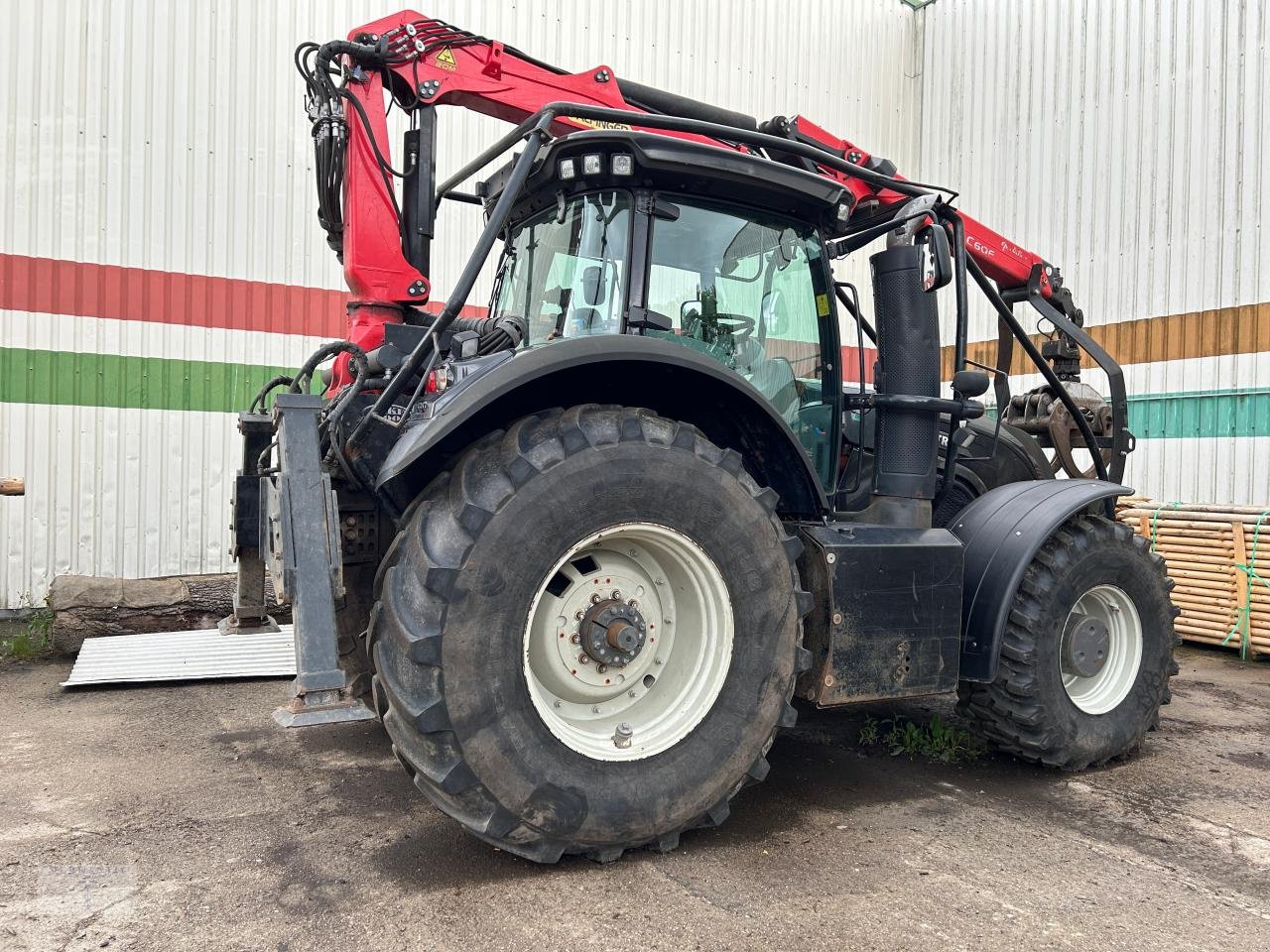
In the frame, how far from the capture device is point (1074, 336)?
541cm

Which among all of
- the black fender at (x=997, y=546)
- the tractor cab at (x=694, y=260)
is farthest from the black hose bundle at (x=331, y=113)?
the black fender at (x=997, y=546)

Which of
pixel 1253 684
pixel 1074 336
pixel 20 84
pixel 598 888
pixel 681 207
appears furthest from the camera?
pixel 20 84

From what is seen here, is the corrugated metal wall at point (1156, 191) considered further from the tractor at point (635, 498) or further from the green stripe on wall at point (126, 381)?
the green stripe on wall at point (126, 381)

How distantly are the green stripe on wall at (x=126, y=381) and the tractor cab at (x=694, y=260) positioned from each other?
4571 millimetres

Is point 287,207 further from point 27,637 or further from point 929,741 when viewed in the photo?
point 929,741

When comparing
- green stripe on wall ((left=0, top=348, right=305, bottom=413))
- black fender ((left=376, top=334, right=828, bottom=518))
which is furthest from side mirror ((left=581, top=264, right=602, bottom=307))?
green stripe on wall ((left=0, top=348, right=305, bottom=413))

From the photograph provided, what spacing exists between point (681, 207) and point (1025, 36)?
8839mm

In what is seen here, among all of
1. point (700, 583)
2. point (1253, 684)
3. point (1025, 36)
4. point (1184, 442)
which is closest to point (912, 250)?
point (700, 583)

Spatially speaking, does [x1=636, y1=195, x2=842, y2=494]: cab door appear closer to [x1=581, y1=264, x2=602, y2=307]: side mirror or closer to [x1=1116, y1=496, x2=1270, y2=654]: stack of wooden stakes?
[x1=581, y1=264, x2=602, y2=307]: side mirror

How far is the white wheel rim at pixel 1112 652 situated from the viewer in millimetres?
→ 4180

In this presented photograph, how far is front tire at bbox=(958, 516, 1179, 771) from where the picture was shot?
386 cm

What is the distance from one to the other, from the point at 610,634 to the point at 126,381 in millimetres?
6013

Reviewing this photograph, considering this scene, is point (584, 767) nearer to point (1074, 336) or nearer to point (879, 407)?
point (879, 407)

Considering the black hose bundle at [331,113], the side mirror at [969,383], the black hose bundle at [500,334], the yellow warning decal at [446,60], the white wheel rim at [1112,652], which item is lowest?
the white wheel rim at [1112,652]
